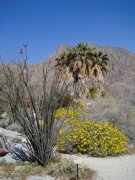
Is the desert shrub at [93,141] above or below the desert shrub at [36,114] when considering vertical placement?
below

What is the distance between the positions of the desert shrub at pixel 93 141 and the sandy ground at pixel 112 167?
0.40 m

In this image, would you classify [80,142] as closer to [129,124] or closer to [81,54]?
[129,124]

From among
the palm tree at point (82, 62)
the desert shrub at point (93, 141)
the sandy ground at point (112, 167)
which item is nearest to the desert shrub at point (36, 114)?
the sandy ground at point (112, 167)

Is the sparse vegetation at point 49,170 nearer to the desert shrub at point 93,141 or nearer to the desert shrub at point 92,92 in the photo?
the desert shrub at point 93,141

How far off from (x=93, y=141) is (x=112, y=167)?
70.1 inches

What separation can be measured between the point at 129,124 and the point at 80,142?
3.69 metres

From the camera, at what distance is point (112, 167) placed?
857cm

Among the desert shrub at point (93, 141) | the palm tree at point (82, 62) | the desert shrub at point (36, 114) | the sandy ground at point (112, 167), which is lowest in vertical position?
the sandy ground at point (112, 167)

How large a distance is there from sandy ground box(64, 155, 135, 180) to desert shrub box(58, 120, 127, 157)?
0.40m

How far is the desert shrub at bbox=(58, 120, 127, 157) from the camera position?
10.1 m

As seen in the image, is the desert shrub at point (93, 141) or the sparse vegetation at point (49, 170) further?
the desert shrub at point (93, 141)

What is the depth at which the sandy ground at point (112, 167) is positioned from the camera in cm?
768

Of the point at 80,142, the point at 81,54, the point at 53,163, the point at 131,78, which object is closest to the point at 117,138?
the point at 80,142

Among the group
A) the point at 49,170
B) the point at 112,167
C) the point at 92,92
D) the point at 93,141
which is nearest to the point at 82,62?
the point at 92,92
